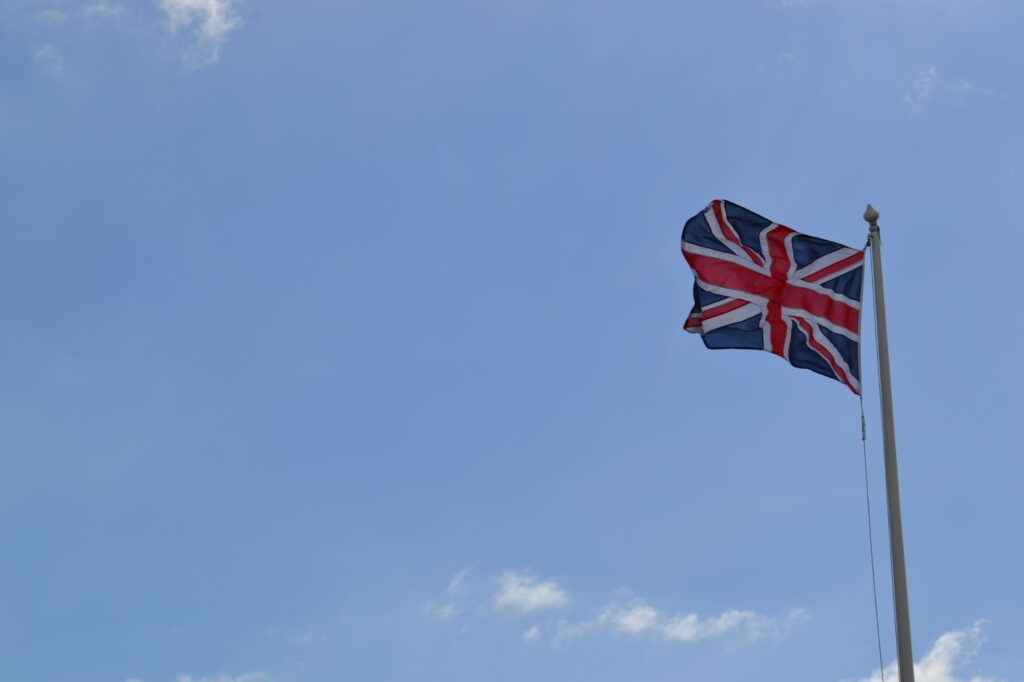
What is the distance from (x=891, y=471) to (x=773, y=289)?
4464 mm

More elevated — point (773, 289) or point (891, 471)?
point (773, 289)

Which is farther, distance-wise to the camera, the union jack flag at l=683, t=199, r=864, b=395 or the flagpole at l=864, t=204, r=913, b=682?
the union jack flag at l=683, t=199, r=864, b=395

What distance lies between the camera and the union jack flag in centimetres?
2366

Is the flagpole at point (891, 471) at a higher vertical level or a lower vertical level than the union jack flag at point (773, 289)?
lower

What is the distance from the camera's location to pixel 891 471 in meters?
20.8

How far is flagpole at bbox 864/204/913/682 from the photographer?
1942cm

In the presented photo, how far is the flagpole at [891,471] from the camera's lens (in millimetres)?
19422

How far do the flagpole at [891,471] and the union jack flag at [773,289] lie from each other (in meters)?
1.19

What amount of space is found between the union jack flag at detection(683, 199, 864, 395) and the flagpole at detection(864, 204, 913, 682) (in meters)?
1.19

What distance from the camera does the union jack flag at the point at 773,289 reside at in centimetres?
2366

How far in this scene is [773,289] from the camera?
24.2 metres

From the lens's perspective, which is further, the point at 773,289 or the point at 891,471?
the point at 773,289

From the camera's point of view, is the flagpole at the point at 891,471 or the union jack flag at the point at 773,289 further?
the union jack flag at the point at 773,289

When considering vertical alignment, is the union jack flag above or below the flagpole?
above
